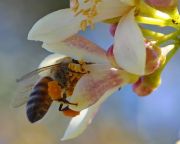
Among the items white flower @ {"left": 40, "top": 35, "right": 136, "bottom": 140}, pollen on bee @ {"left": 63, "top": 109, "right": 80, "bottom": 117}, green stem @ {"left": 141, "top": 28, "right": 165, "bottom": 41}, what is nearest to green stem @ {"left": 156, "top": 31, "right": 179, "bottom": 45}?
green stem @ {"left": 141, "top": 28, "right": 165, "bottom": 41}

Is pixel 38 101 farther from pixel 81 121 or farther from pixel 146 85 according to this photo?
pixel 146 85

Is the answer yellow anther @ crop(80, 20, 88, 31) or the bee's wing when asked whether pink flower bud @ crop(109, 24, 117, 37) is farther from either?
the bee's wing

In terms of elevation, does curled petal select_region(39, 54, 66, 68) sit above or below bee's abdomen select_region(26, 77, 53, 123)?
above

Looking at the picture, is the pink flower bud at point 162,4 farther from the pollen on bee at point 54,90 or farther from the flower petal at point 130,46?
the pollen on bee at point 54,90

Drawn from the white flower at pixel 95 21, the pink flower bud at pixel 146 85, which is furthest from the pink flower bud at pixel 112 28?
the pink flower bud at pixel 146 85

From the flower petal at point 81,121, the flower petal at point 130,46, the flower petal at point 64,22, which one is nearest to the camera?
the flower petal at point 130,46
